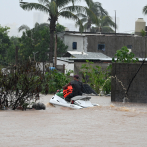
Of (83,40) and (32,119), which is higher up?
(83,40)

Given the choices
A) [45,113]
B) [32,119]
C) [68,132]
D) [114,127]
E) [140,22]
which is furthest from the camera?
[140,22]

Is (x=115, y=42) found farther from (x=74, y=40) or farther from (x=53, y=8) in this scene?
(x=53, y=8)

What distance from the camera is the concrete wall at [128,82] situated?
1725 cm

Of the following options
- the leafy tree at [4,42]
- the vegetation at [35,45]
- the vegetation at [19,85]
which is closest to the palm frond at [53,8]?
the vegetation at [35,45]

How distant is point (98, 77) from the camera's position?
21.6m

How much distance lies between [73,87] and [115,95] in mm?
3516

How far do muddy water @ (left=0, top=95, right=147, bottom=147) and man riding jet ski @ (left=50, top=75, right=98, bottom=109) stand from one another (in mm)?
267

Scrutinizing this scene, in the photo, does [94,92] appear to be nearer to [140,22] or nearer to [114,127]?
[114,127]

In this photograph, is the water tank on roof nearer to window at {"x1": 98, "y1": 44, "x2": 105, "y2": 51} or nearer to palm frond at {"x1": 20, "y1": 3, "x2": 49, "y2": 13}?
window at {"x1": 98, "y1": 44, "x2": 105, "y2": 51}

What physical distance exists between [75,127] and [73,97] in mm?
3999

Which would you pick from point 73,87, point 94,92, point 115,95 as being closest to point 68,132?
point 73,87

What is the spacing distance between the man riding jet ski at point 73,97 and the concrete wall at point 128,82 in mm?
3103

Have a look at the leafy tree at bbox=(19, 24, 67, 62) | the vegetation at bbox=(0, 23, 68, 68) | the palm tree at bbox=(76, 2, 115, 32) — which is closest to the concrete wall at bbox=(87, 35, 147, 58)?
the vegetation at bbox=(0, 23, 68, 68)

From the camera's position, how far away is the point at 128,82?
17.4 meters
